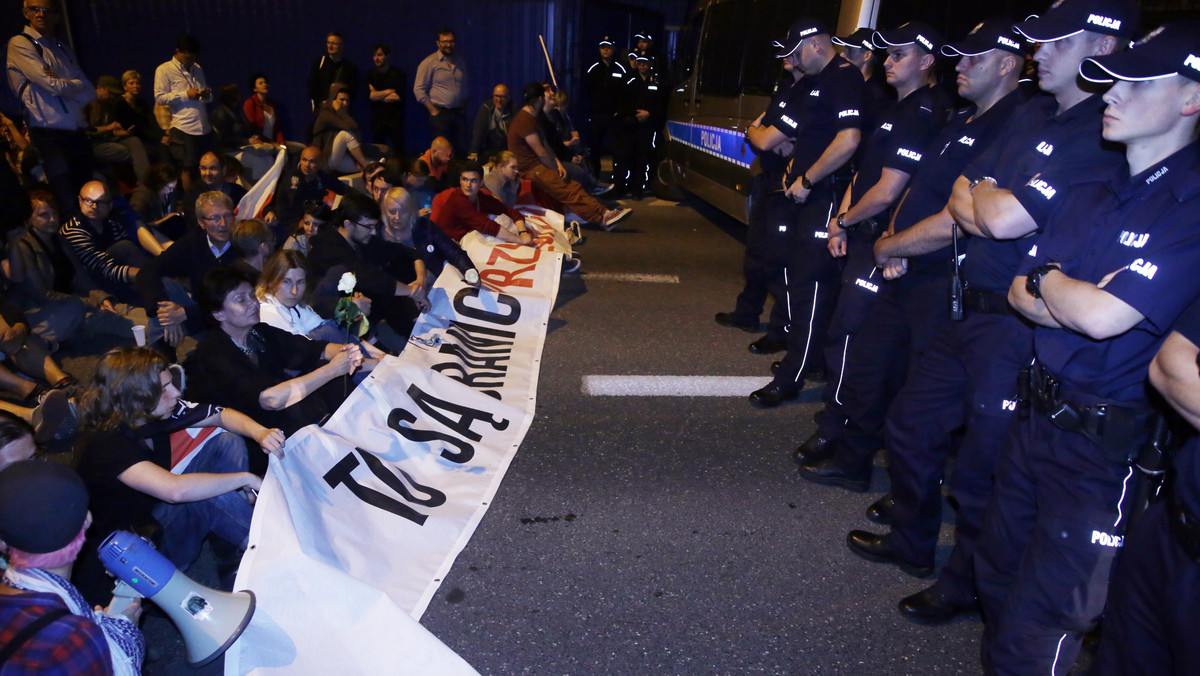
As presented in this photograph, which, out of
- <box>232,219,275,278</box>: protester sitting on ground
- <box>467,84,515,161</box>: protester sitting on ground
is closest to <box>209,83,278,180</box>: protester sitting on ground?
<box>467,84,515,161</box>: protester sitting on ground

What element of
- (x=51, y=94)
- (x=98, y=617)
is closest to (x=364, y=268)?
(x=98, y=617)

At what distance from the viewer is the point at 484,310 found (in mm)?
5859

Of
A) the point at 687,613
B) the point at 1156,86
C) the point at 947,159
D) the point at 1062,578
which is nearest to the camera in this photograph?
the point at 1156,86

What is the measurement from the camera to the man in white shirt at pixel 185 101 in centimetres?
895

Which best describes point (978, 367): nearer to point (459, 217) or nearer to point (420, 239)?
point (420, 239)

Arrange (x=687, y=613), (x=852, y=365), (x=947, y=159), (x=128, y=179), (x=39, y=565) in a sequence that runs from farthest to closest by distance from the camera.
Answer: (x=128, y=179), (x=852, y=365), (x=947, y=159), (x=687, y=613), (x=39, y=565)

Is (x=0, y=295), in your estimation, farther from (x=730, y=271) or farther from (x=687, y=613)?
(x=730, y=271)

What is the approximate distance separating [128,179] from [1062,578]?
32.6 ft

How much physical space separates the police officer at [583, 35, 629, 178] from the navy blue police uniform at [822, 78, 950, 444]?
8.53 meters

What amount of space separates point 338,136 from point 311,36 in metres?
4.76

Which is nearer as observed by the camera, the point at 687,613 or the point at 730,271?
the point at 687,613

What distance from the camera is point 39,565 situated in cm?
198

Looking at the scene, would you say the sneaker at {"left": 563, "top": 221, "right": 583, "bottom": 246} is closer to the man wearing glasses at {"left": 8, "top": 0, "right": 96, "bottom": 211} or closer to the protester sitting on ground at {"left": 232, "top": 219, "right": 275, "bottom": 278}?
the protester sitting on ground at {"left": 232, "top": 219, "right": 275, "bottom": 278}

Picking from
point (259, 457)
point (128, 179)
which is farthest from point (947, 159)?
point (128, 179)
